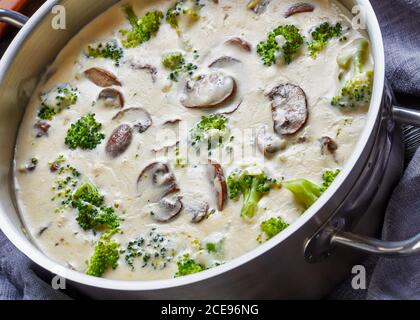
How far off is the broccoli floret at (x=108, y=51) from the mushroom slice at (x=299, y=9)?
72 centimetres

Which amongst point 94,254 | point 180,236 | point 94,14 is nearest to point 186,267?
point 180,236

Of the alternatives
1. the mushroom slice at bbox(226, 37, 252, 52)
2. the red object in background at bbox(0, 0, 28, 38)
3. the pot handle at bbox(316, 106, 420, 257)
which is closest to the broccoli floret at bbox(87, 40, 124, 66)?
the mushroom slice at bbox(226, 37, 252, 52)

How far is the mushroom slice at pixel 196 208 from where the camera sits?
8.63 ft

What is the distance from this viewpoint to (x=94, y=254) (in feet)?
8.59

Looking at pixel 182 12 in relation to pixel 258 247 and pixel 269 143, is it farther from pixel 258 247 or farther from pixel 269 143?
pixel 258 247

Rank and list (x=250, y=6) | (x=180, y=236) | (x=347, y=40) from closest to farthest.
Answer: (x=180, y=236) < (x=347, y=40) < (x=250, y=6)

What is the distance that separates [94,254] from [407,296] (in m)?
1.09

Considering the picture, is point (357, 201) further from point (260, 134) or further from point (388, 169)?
point (260, 134)

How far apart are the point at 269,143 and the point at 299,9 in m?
0.65

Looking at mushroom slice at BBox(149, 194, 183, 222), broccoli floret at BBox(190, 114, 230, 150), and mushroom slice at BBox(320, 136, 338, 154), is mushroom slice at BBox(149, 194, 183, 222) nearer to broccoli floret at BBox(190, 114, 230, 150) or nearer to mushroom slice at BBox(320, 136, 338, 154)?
broccoli floret at BBox(190, 114, 230, 150)

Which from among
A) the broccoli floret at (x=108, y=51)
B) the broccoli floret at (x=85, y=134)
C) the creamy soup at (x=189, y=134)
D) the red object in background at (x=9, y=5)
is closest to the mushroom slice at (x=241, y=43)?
the creamy soup at (x=189, y=134)

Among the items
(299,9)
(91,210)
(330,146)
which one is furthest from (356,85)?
(91,210)

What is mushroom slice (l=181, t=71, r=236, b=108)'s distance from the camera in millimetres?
2846

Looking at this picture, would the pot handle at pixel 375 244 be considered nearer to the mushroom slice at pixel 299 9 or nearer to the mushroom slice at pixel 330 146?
the mushroom slice at pixel 330 146
